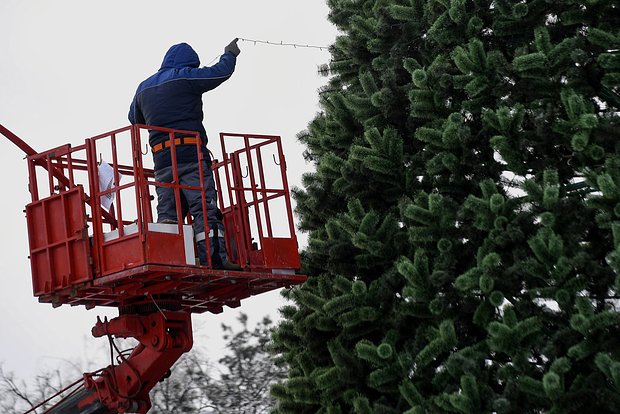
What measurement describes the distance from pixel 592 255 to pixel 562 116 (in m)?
1.57

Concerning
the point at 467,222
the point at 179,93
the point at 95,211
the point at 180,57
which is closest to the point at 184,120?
the point at 179,93

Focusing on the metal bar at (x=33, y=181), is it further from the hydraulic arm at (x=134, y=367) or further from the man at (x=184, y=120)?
the hydraulic arm at (x=134, y=367)

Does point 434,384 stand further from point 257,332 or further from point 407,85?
point 257,332

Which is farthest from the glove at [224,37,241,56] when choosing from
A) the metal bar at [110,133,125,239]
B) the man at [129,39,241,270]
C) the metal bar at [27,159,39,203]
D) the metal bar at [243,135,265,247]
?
the metal bar at [27,159,39,203]

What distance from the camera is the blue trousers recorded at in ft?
40.8

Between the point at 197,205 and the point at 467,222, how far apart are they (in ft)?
9.42

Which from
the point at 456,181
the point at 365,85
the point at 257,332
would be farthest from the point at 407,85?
the point at 257,332

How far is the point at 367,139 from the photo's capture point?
1279 centimetres

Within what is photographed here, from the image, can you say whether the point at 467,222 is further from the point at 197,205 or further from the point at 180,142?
the point at 180,142

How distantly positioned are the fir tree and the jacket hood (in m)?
1.77

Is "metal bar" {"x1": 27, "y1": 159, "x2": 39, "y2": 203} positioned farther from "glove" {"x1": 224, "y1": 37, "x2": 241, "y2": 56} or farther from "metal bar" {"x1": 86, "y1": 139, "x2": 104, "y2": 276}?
"glove" {"x1": 224, "y1": 37, "x2": 241, "y2": 56}

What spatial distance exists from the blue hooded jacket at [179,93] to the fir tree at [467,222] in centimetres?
156

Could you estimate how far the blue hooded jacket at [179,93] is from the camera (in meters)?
12.9

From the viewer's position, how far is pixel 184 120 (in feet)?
42.3
